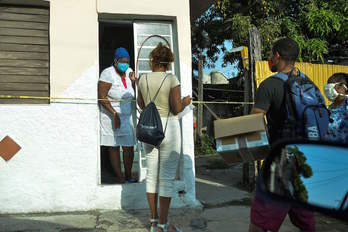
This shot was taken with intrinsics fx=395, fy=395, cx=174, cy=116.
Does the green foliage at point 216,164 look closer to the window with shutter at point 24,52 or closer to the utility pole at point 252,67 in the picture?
the utility pole at point 252,67

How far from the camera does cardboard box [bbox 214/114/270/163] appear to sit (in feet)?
9.07

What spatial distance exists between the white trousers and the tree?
6271 mm

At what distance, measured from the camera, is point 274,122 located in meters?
A: 3.05

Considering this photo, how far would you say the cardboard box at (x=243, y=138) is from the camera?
2764 millimetres

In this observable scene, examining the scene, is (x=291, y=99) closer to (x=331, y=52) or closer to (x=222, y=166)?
(x=222, y=166)

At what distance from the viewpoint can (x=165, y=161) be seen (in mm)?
3893

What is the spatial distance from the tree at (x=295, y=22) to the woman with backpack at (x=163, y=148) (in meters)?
6.16

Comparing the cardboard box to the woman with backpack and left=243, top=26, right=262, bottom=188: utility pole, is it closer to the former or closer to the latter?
the woman with backpack

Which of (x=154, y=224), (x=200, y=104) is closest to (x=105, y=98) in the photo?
(x=154, y=224)

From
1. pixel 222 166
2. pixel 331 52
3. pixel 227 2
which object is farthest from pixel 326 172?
pixel 331 52

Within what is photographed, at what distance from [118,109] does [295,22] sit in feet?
25.1

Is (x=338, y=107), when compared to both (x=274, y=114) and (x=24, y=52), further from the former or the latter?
(x=24, y=52)

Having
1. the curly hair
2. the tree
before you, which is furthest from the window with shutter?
the tree

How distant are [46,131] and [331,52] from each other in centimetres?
991
